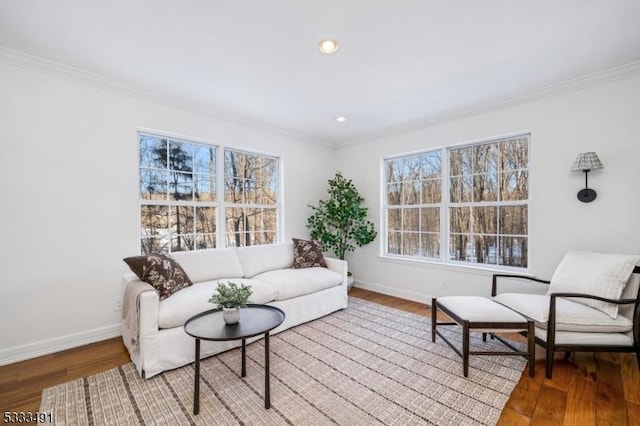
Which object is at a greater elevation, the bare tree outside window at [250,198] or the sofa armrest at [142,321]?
the bare tree outside window at [250,198]

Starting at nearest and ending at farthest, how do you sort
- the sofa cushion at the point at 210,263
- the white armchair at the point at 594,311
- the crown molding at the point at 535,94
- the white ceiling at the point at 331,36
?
1. the white ceiling at the point at 331,36
2. the white armchair at the point at 594,311
3. the crown molding at the point at 535,94
4. the sofa cushion at the point at 210,263

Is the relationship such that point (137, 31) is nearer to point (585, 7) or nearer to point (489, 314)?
point (585, 7)

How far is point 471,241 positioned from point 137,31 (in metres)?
4.06

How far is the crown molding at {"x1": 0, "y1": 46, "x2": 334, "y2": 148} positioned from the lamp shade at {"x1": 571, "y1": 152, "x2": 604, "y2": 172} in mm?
3721

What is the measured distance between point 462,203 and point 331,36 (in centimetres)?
270

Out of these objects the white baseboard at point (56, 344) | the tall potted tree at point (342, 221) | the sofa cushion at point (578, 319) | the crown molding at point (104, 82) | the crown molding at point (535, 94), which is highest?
the crown molding at point (104, 82)

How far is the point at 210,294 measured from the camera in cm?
254

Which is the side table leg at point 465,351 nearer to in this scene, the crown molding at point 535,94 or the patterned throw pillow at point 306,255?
the patterned throw pillow at point 306,255

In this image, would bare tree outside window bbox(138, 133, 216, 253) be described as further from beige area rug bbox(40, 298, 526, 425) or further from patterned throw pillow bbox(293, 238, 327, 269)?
beige area rug bbox(40, 298, 526, 425)

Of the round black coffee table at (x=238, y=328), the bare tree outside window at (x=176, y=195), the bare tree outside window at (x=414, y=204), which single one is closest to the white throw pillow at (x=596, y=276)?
the bare tree outside window at (x=414, y=204)

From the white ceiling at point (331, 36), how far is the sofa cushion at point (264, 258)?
71.9 inches

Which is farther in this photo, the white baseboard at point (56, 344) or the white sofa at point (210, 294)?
the white baseboard at point (56, 344)

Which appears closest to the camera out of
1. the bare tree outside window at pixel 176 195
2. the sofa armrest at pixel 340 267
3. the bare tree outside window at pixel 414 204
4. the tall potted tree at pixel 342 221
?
the bare tree outside window at pixel 176 195

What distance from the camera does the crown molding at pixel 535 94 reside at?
8.51 feet
